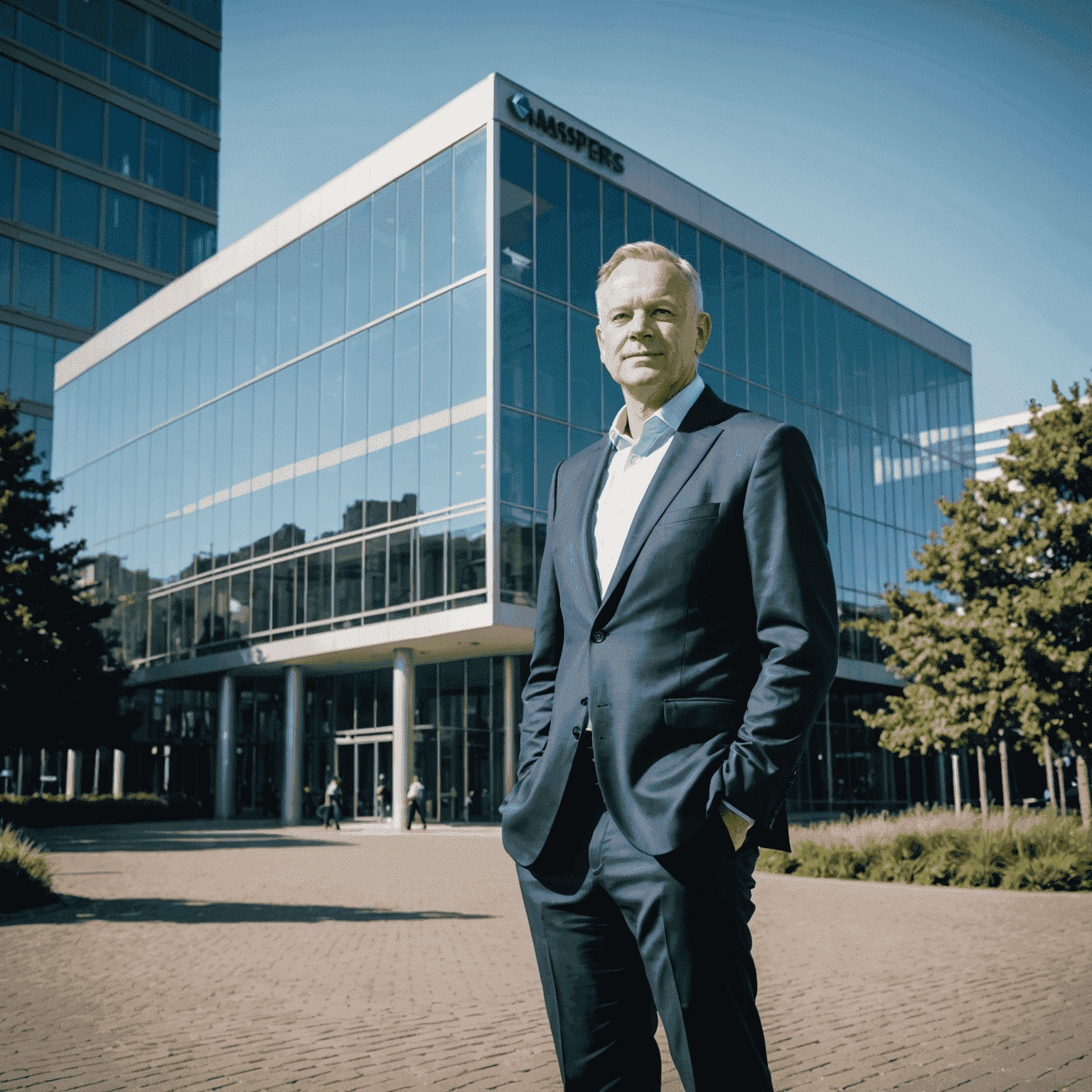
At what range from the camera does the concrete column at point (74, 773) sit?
45375 mm

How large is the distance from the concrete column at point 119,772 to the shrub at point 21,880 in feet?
112

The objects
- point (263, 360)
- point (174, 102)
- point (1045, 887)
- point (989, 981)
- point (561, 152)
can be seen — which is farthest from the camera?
point (174, 102)

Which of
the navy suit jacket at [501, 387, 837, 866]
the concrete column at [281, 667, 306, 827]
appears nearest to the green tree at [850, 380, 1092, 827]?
the navy suit jacket at [501, 387, 837, 866]

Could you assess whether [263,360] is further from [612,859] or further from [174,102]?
[612,859]

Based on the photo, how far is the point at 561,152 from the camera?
98.4 feet

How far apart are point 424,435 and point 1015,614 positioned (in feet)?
53.9

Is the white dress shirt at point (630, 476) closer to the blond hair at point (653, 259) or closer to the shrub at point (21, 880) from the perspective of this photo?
the blond hair at point (653, 259)

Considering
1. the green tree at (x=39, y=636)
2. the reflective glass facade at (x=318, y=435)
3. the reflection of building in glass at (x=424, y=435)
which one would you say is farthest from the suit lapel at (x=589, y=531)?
the green tree at (x=39, y=636)

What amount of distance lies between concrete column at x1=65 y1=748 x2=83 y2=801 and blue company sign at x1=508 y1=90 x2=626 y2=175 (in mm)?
31466

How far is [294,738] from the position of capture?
34.4 meters

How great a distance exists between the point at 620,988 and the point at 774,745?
0.67m

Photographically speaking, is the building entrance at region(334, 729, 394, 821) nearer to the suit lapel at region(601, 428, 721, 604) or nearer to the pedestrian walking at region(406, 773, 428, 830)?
the pedestrian walking at region(406, 773, 428, 830)

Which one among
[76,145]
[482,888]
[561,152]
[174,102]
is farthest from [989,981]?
[174,102]

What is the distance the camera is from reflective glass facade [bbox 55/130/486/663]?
28.8 meters
